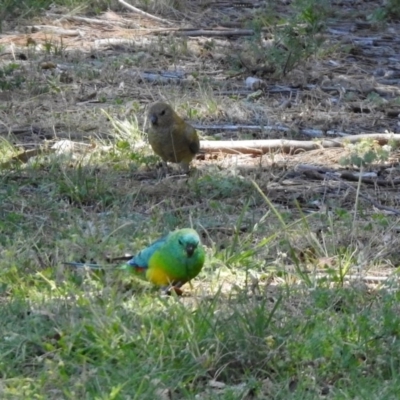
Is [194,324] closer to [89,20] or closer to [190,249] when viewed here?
[190,249]

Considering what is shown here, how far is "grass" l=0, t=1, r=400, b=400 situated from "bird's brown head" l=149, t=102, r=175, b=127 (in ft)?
0.94

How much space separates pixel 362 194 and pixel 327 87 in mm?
2914

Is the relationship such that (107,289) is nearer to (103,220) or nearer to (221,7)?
(103,220)

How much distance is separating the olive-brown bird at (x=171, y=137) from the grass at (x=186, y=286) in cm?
16

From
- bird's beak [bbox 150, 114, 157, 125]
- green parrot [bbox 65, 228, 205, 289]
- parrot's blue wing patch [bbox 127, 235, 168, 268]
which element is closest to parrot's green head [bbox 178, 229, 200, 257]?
green parrot [bbox 65, 228, 205, 289]

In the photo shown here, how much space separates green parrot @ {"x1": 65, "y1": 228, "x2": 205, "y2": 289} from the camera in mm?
5180

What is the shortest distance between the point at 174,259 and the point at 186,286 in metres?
0.32

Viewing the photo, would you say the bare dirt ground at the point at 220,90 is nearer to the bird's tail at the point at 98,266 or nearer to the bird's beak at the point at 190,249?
the bird's tail at the point at 98,266

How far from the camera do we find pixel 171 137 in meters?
7.47

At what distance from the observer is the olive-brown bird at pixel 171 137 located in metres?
7.47

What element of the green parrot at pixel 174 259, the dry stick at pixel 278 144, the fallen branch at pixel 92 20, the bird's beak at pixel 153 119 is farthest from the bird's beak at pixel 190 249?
the fallen branch at pixel 92 20

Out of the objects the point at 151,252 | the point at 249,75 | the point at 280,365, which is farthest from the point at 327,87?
the point at 280,365

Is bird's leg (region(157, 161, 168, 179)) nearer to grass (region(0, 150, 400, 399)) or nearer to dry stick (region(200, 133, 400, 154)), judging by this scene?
dry stick (region(200, 133, 400, 154))

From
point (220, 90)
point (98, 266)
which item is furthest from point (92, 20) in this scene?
point (98, 266)
